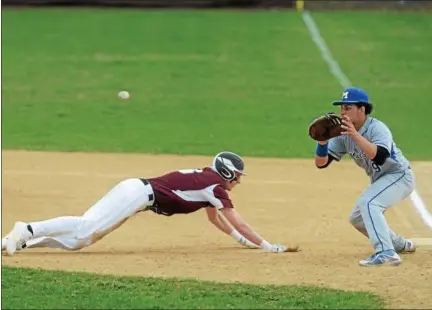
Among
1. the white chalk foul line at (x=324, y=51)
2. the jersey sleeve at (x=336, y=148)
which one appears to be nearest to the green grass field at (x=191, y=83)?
the white chalk foul line at (x=324, y=51)

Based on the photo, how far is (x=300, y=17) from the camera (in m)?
29.3

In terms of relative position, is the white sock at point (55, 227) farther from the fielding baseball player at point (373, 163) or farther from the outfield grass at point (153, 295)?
the fielding baseball player at point (373, 163)

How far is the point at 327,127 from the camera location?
31.1ft

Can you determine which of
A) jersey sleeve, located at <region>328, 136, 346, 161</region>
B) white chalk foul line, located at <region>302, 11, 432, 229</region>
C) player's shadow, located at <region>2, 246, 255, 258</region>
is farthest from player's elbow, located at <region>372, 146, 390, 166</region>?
white chalk foul line, located at <region>302, 11, 432, 229</region>

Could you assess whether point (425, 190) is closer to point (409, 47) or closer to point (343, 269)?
point (343, 269)

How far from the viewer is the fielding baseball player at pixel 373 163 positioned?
9.34 m

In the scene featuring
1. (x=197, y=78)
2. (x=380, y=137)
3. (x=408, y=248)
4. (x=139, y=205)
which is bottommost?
(x=197, y=78)

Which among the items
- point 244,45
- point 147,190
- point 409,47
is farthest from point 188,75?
point 147,190

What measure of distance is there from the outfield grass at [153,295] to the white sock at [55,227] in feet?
3.76

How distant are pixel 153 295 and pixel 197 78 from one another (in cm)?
1601

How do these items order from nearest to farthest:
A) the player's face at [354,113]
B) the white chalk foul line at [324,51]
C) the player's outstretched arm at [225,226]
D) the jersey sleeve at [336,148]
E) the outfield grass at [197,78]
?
the player's face at [354,113] → the jersey sleeve at [336,148] → the player's outstretched arm at [225,226] → the outfield grass at [197,78] → the white chalk foul line at [324,51]

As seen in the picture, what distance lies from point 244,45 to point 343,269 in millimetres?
18040

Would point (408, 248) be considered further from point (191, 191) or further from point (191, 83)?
point (191, 83)

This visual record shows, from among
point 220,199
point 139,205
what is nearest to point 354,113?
point 220,199
